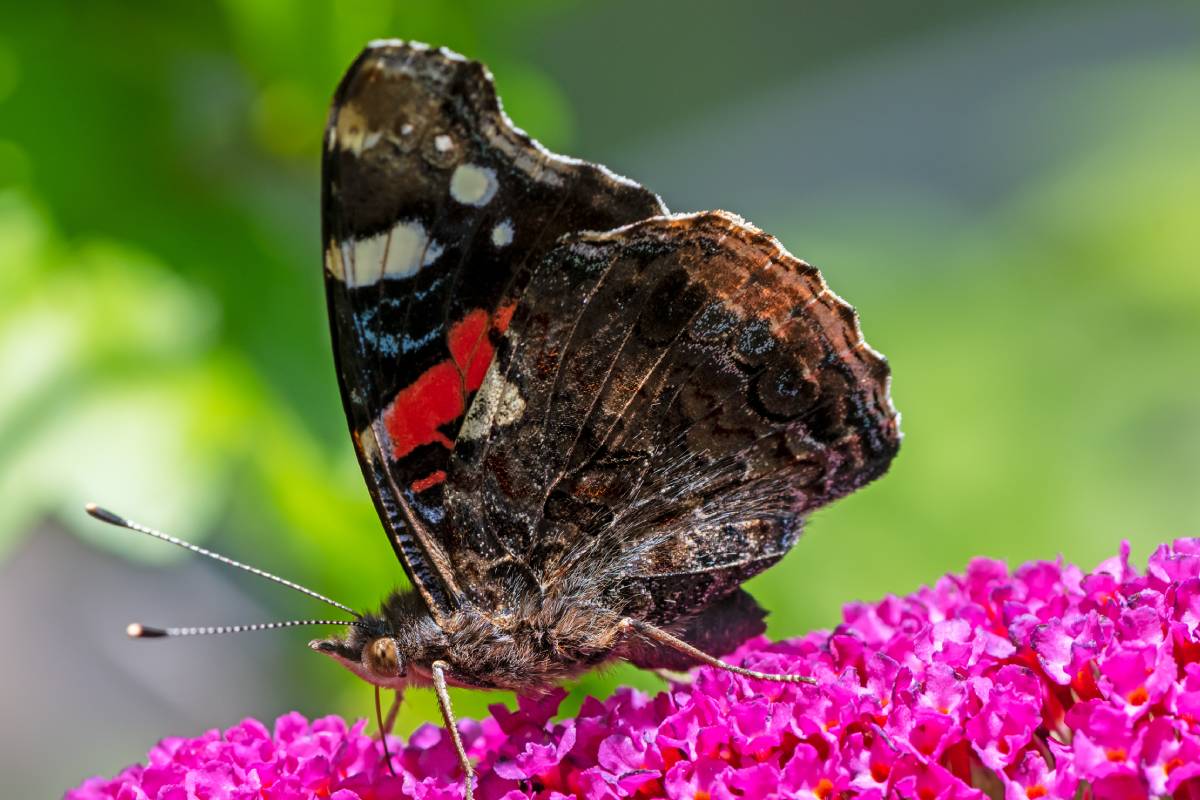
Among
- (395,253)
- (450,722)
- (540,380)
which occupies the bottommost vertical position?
(450,722)

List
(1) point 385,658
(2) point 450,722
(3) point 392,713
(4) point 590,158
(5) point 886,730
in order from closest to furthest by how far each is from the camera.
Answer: (5) point 886,730 < (2) point 450,722 < (1) point 385,658 < (3) point 392,713 < (4) point 590,158

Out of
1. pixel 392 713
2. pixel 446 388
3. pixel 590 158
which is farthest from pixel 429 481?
pixel 590 158

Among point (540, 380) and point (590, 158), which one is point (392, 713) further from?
point (590, 158)

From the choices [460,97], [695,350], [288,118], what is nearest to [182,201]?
[288,118]

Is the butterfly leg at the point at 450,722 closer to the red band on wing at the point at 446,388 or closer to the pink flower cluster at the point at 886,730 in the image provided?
the pink flower cluster at the point at 886,730

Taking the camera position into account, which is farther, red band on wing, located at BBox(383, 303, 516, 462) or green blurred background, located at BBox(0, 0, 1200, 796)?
green blurred background, located at BBox(0, 0, 1200, 796)

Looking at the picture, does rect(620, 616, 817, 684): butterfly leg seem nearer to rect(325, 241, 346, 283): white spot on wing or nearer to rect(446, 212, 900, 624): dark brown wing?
rect(446, 212, 900, 624): dark brown wing

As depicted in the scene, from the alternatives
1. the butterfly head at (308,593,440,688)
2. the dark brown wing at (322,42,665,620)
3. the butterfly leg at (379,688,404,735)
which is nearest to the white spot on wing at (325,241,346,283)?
the dark brown wing at (322,42,665,620)
